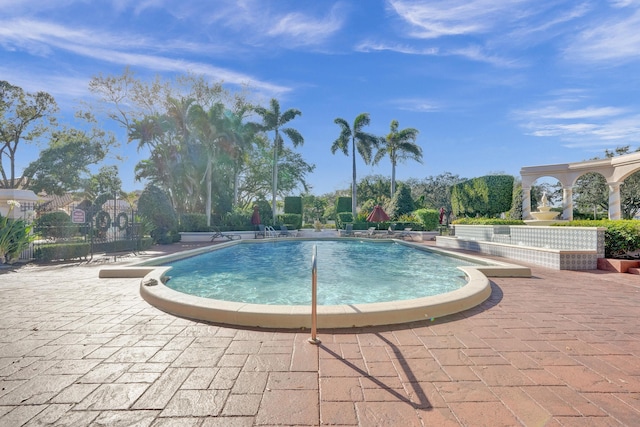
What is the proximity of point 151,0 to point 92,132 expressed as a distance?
26.8 meters

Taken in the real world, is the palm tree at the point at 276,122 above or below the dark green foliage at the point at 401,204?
above

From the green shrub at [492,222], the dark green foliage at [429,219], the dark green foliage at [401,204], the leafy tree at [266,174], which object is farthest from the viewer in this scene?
the leafy tree at [266,174]

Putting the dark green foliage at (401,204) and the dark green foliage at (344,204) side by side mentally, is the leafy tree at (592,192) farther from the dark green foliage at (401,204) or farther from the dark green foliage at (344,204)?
the dark green foliage at (344,204)

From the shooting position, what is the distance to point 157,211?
54.6 ft

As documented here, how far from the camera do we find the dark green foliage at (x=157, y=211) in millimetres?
16469

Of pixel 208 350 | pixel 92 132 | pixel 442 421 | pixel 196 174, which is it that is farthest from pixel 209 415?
pixel 92 132

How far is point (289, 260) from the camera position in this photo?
10.8 meters

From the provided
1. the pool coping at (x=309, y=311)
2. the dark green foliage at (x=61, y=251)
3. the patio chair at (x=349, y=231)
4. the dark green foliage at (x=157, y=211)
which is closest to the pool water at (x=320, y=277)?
the pool coping at (x=309, y=311)

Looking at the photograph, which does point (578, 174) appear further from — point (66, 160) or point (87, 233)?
point (66, 160)

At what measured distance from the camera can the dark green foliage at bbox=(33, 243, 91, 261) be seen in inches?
380

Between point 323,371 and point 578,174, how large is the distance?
2302 centimetres

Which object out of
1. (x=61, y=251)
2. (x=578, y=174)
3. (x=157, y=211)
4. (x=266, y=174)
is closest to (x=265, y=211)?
(x=266, y=174)

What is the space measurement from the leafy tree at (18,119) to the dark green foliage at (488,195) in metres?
34.3

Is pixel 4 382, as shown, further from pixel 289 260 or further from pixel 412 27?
pixel 412 27
